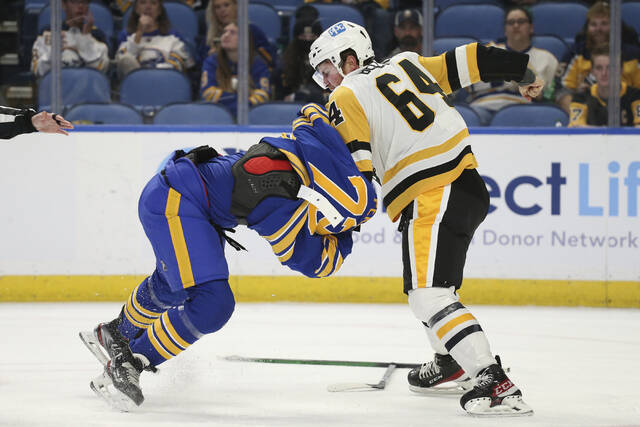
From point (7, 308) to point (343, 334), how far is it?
6.78ft

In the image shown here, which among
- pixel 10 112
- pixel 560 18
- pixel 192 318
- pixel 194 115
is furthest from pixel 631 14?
pixel 192 318

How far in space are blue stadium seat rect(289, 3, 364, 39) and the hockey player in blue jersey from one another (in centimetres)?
288

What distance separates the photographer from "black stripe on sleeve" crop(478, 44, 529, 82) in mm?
3023

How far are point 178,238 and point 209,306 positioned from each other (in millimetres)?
226

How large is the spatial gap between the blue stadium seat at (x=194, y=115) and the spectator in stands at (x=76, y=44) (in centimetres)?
49

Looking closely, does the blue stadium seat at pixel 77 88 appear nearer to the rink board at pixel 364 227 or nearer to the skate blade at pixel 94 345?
the rink board at pixel 364 227

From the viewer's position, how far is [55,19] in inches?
221

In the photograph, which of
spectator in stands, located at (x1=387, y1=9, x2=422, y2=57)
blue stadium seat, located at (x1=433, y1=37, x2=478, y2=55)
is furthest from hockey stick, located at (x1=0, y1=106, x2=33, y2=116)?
blue stadium seat, located at (x1=433, y1=37, x2=478, y2=55)

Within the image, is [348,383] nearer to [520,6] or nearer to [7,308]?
[7,308]

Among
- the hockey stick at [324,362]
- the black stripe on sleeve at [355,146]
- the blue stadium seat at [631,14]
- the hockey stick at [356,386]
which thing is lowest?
the hockey stick at [324,362]

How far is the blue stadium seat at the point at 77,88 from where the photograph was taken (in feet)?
18.4

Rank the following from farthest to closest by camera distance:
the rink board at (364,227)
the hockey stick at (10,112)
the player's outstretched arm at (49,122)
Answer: the rink board at (364,227)
the hockey stick at (10,112)
the player's outstretched arm at (49,122)

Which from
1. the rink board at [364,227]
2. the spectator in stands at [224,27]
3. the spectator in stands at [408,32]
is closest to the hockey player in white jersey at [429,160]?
the rink board at [364,227]

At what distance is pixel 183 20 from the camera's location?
584cm
